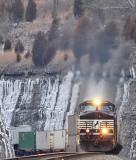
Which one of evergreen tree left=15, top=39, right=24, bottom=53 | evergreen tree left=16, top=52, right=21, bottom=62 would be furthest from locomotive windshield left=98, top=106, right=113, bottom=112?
evergreen tree left=15, top=39, right=24, bottom=53

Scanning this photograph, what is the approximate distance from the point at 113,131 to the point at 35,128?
118ft

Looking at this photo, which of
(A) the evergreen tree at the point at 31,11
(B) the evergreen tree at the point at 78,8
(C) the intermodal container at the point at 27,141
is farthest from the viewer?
(A) the evergreen tree at the point at 31,11

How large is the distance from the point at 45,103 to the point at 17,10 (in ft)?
36.4

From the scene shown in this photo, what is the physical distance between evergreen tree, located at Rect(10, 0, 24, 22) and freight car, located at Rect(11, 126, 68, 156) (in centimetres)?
1769

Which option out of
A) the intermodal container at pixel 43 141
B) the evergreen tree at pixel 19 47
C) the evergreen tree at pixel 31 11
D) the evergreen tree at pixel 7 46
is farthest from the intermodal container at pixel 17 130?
the evergreen tree at pixel 31 11

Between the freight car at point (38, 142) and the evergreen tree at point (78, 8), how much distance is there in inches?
640

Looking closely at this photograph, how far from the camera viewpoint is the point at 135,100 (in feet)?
487

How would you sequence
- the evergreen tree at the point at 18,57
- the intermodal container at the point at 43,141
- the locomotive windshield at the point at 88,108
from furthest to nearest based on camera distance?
the evergreen tree at the point at 18,57
the intermodal container at the point at 43,141
the locomotive windshield at the point at 88,108

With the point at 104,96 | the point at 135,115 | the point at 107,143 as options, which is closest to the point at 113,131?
the point at 107,143

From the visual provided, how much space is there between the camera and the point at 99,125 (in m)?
112

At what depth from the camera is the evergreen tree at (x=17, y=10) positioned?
500 feet

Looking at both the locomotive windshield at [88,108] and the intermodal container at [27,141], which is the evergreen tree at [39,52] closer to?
the intermodal container at [27,141]

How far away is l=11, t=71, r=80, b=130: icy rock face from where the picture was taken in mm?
148875

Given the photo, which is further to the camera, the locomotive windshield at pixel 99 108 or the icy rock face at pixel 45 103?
the icy rock face at pixel 45 103
